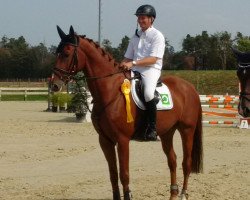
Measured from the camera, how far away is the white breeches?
245 inches

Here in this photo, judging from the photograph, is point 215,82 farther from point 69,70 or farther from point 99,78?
point 69,70

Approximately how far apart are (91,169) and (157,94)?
3157 mm

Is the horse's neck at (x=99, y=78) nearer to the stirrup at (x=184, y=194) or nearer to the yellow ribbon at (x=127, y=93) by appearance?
the yellow ribbon at (x=127, y=93)

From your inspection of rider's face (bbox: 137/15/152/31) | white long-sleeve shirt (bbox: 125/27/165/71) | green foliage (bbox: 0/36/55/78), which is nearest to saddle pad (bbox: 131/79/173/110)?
white long-sleeve shirt (bbox: 125/27/165/71)

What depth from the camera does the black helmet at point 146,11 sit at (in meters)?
6.28

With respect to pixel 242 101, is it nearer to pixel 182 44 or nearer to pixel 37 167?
pixel 37 167

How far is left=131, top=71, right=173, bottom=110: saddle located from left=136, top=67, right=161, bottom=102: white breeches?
0.07 metres

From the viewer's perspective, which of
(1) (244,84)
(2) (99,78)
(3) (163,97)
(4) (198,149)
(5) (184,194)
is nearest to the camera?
(1) (244,84)

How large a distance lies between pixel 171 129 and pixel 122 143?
4.07 ft

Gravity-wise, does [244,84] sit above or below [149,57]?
below

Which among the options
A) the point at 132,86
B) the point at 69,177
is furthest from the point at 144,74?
the point at 69,177

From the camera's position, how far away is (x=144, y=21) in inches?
248

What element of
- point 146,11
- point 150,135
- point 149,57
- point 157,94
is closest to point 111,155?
point 150,135

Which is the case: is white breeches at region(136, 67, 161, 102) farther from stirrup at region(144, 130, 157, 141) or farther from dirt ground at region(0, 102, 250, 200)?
dirt ground at region(0, 102, 250, 200)
